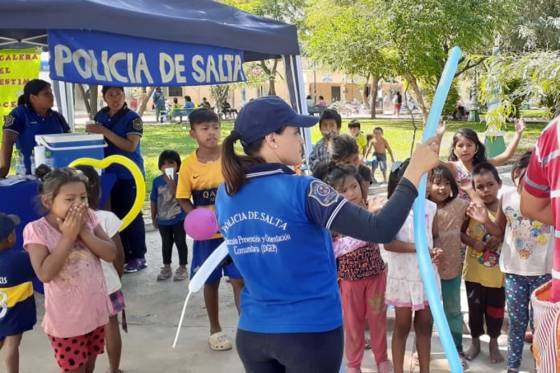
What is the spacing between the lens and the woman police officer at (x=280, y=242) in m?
1.93

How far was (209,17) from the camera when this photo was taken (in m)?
5.47

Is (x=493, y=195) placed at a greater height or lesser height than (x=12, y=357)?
greater

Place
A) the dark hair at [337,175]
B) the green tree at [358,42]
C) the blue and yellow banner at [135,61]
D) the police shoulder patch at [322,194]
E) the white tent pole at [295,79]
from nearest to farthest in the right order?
the police shoulder patch at [322,194]
the dark hair at [337,175]
the blue and yellow banner at [135,61]
the white tent pole at [295,79]
the green tree at [358,42]

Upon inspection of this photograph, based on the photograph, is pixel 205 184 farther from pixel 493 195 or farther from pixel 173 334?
pixel 493 195

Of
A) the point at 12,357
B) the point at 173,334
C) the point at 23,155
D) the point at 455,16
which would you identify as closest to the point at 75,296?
the point at 12,357

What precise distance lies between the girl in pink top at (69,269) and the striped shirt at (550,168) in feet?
6.42

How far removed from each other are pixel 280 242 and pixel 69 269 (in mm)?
1397

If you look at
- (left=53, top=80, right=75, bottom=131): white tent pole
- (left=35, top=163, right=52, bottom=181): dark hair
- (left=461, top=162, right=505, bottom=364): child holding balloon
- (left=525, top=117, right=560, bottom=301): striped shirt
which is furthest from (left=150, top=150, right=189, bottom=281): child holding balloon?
(left=525, top=117, right=560, bottom=301): striped shirt

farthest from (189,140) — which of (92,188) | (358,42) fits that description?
(92,188)

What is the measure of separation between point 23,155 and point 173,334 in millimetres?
2210

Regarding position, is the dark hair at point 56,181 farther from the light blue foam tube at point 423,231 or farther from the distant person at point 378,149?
the distant person at point 378,149

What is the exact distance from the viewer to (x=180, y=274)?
5.66m

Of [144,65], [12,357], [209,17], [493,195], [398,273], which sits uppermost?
[209,17]

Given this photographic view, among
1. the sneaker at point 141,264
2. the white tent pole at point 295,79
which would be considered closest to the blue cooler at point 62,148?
the sneaker at point 141,264
